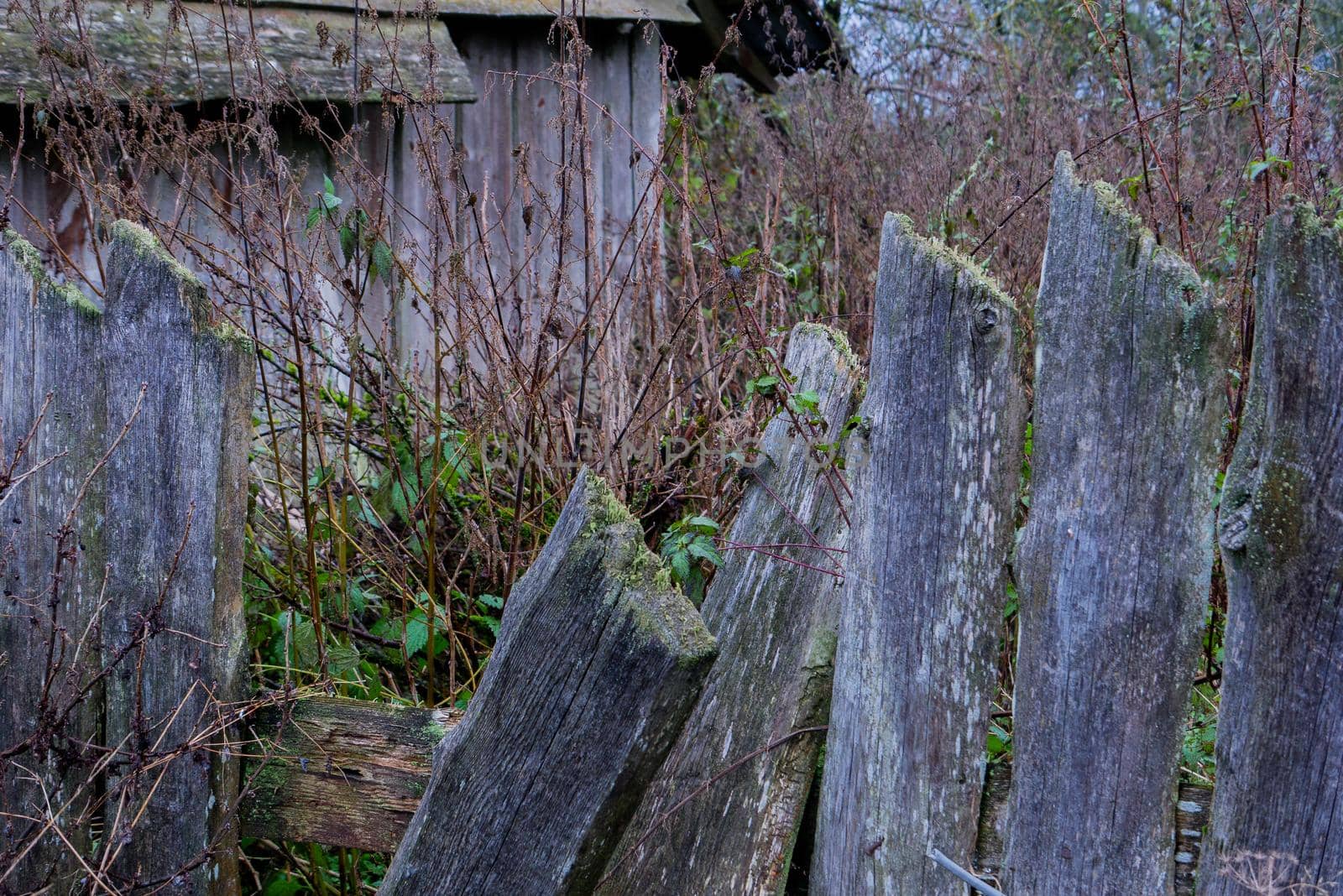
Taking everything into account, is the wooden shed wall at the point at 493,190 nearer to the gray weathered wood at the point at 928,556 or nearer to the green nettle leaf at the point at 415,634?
the green nettle leaf at the point at 415,634

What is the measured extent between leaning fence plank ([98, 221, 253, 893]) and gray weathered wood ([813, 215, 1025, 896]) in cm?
114

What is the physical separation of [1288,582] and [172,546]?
A: 1785 millimetres

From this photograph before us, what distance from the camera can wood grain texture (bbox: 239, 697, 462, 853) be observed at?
6.53ft

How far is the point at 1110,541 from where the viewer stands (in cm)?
145

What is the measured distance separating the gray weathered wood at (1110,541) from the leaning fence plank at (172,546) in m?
1.38

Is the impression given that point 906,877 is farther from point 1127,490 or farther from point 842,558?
point 1127,490

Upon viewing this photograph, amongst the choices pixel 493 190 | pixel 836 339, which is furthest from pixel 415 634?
pixel 493 190

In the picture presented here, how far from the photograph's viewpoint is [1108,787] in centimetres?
147

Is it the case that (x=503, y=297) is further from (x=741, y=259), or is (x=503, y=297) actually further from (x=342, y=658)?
(x=342, y=658)

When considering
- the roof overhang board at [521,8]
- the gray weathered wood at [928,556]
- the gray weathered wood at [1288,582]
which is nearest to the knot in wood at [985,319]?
the gray weathered wood at [928,556]

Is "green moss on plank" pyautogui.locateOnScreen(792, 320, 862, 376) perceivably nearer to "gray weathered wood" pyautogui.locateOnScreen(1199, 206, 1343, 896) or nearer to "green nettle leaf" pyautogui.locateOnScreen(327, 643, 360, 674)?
"gray weathered wood" pyautogui.locateOnScreen(1199, 206, 1343, 896)

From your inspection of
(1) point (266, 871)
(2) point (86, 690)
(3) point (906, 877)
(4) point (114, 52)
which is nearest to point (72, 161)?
(4) point (114, 52)

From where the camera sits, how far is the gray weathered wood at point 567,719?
1.60 m

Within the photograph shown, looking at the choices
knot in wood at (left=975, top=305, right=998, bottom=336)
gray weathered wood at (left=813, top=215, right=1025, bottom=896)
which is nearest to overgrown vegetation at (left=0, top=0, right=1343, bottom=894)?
gray weathered wood at (left=813, top=215, right=1025, bottom=896)
